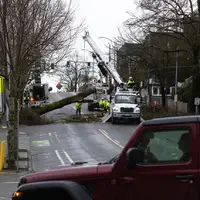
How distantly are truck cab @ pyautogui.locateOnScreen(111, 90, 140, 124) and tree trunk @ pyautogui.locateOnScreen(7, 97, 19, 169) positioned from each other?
15.3 metres

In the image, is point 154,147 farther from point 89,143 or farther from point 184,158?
point 89,143

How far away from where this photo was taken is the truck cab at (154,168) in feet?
14.7

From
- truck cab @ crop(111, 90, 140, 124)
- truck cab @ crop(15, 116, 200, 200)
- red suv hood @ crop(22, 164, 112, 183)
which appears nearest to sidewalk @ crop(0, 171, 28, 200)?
red suv hood @ crop(22, 164, 112, 183)

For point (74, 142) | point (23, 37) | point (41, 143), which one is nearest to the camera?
point (23, 37)

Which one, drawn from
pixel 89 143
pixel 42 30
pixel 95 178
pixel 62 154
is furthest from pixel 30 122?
pixel 95 178

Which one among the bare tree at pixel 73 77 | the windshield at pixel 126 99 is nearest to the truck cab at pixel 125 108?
the windshield at pixel 126 99

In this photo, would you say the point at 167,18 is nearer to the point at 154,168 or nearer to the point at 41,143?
the point at 41,143

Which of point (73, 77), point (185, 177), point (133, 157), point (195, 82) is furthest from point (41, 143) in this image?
point (73, 77)

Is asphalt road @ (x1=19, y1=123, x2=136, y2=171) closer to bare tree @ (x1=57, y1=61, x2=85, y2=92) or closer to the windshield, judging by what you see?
the windshield

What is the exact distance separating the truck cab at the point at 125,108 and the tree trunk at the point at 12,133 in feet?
50.1

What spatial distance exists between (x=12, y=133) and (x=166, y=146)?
522 inches

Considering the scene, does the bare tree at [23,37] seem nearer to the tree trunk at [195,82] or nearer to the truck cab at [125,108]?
the truck cab at [125,108]

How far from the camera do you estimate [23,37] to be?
1623 cm

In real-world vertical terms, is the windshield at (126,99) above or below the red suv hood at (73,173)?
above
